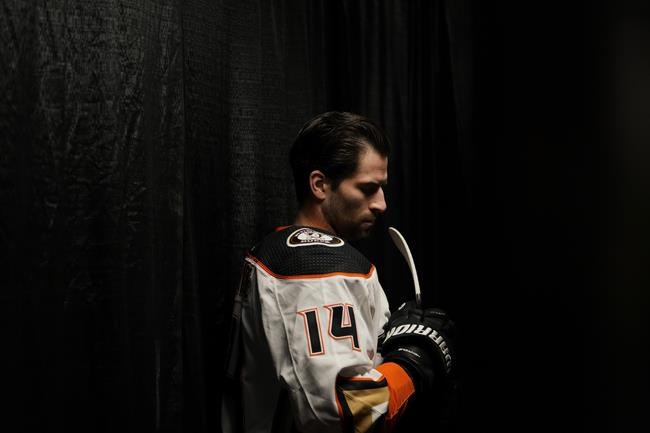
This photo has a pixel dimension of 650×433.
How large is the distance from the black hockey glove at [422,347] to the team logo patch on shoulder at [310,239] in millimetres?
250

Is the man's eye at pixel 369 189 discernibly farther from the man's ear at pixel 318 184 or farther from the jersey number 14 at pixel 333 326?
the jersey number 14 at pixel 333 326

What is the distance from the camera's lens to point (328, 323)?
1057 millimetres

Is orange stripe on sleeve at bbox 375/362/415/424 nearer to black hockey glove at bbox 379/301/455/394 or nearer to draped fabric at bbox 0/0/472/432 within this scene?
black hockey glove at bbox 379/301/455/394

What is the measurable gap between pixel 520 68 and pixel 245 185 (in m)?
1.13

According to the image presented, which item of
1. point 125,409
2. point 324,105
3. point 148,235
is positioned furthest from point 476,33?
point 125,409

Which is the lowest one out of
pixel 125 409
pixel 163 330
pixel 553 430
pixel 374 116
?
pixel 553 430

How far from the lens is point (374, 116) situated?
1864 millimetres

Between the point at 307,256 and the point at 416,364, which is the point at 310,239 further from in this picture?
the point at 416,364

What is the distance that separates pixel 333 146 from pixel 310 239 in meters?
0.25

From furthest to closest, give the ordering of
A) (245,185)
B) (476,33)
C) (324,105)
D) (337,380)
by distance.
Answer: (476,33), (324,105), (245,185), (337,380)

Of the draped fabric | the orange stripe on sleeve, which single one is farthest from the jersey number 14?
the draped fabric

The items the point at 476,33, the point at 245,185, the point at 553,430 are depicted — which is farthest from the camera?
the point at 476,33

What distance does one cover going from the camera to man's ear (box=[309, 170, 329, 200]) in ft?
4.36

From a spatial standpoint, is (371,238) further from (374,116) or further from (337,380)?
(337,380)
